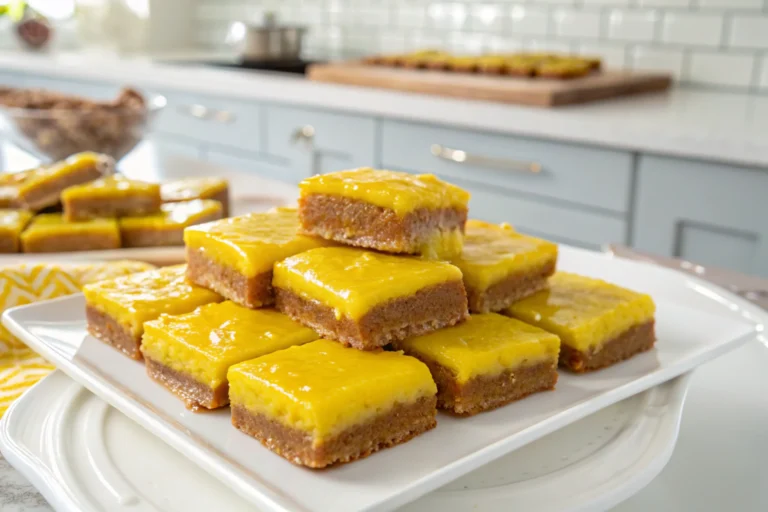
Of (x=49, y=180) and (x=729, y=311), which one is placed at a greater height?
(x=49, y=180)

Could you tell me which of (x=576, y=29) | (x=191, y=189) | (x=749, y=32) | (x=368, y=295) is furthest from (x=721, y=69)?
(x=368, y=295)

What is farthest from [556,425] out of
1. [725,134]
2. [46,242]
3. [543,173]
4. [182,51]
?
[182,51]

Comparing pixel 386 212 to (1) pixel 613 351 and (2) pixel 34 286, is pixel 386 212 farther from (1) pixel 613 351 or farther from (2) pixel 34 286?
(2) pixel 34 286

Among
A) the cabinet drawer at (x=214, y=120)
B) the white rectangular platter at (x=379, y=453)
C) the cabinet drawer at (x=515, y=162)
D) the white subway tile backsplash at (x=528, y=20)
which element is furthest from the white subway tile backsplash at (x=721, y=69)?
the white rectangular platter at (x=379, y=453)

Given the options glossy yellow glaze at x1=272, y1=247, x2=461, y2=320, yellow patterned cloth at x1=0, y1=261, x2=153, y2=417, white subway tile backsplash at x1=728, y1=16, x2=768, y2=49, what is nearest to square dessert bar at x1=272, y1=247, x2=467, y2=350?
glossy yellow glaze at x1=272, y1=247, x2=461, y2=320

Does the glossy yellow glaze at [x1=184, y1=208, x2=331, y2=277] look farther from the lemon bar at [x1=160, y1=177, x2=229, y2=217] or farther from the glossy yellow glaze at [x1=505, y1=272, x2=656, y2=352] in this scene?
the lemon bar at [x1=160, y1=177, x2=229, y2=217]

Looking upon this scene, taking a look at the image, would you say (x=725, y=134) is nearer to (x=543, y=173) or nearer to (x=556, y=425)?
(x=543, y=173)
